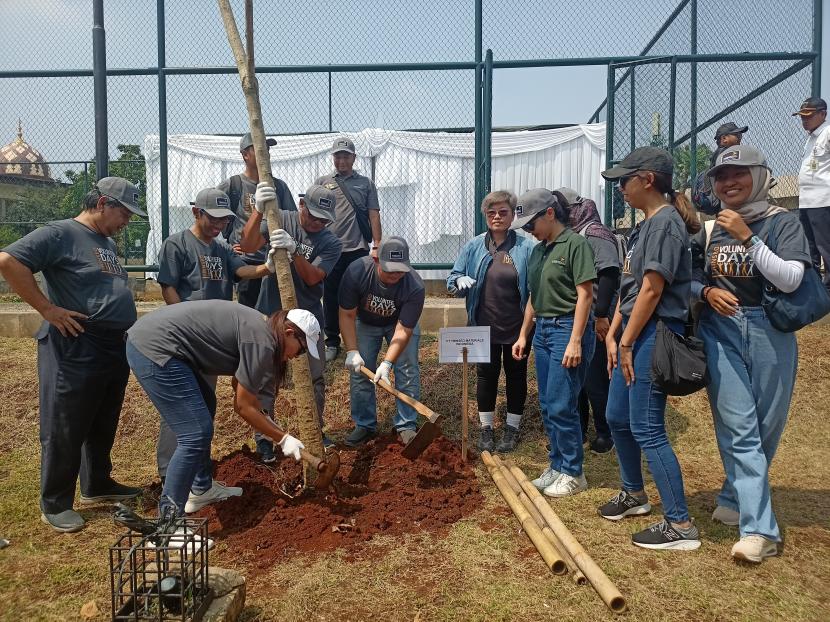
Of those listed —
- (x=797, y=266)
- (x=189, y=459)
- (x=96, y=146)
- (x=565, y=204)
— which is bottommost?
(x=189, y=459)

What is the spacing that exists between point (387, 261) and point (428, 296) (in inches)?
127

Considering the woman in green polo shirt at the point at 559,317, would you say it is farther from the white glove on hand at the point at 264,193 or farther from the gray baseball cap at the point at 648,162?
the white glove on hand at the point at 264,193

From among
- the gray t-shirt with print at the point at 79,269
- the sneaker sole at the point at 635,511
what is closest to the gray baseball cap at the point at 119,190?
the gray t-shirt with print at the point at 79,269

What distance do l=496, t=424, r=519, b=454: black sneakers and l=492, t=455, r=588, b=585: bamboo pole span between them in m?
0.40

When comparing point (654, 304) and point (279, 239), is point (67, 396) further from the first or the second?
point (654, 304)

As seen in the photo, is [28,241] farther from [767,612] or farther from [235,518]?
[767,612]

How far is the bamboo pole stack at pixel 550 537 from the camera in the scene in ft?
9.27

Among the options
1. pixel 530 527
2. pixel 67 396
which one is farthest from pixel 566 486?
pixel 67 396

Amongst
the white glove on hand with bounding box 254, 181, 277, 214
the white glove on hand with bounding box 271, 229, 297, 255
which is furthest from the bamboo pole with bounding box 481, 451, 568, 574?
the white glove on hand with bounding box 254, 181, 277, 214

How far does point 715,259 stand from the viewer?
3232 millimetres

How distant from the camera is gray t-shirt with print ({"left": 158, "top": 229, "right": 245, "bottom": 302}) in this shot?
4.23 meters

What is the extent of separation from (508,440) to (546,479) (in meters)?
0.73

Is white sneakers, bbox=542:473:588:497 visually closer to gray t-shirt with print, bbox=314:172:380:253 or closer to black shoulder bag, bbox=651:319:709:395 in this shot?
black shoulder bag, bbox=651:319:709:395

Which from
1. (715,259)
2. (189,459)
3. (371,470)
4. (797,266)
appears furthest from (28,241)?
(797,266)
